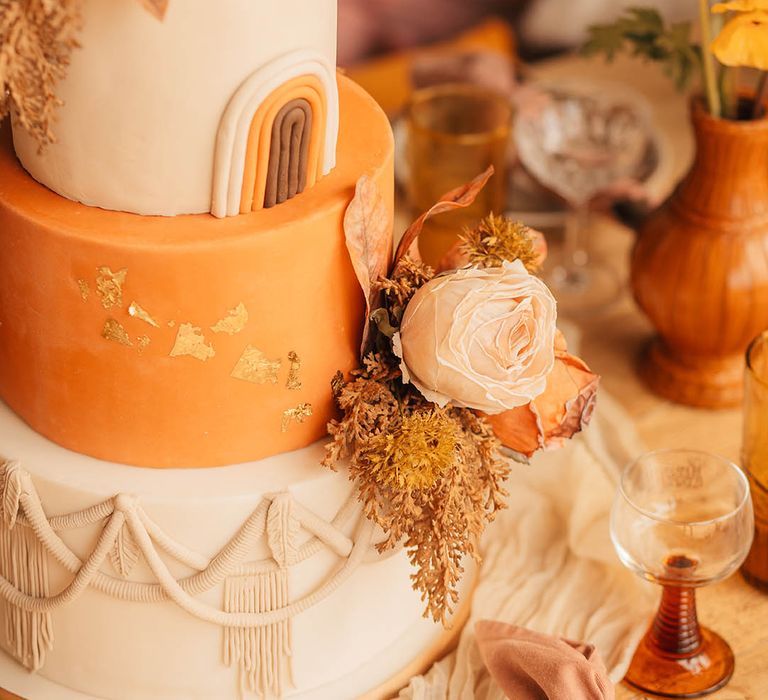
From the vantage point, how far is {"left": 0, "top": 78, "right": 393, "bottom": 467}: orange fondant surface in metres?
0.82

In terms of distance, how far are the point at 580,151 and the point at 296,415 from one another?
76cm

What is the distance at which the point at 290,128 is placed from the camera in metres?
0.83

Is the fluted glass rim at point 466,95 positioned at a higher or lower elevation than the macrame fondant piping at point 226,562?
higher

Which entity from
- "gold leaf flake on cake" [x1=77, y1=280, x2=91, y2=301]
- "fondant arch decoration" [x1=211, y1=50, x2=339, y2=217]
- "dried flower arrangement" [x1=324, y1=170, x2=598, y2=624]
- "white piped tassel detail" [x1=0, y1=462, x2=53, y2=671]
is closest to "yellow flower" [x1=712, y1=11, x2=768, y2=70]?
"dried flower arrangement" [x1=324, y1=170, x2=598, y2=624]

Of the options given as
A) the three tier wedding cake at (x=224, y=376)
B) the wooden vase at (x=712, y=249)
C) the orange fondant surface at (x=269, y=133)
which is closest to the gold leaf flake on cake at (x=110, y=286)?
the three tier wedding cake at (x=224, y=376)

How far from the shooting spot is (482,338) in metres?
0.82

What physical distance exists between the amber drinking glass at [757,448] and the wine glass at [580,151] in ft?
1.30

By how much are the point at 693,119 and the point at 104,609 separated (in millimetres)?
770

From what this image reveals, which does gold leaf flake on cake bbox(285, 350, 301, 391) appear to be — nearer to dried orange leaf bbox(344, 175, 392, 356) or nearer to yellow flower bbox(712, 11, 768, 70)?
dried orange leaf bbox(344, 175, 392, 356)

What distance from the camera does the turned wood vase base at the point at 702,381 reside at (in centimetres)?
132

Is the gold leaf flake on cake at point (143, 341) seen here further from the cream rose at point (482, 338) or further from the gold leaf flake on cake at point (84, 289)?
the cream rose at point (482, 338)

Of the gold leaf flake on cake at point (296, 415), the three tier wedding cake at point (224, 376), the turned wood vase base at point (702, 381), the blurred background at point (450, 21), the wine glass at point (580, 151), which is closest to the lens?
the three tier wedding cake at point (224, 376)

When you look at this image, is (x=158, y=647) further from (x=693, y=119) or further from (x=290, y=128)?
(x=693, y=119)

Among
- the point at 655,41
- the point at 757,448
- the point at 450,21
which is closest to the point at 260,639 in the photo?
the point at 757,448
